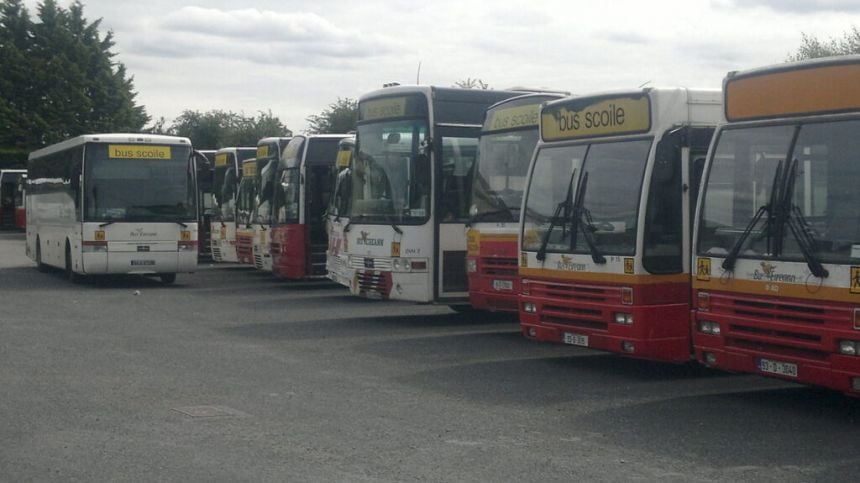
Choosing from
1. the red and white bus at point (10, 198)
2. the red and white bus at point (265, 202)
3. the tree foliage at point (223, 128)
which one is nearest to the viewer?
the red and white bus at point (265, 202)

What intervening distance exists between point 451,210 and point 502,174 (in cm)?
137

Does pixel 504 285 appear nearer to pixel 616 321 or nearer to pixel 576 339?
pixel 576 339

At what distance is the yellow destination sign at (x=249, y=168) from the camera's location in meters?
30.6

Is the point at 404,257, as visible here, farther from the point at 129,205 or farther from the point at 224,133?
the point at 224,133

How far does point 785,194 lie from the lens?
34.9 feet

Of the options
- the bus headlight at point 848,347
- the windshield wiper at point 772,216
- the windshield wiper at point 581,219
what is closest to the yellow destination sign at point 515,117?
the windshield wiper at point 581,219

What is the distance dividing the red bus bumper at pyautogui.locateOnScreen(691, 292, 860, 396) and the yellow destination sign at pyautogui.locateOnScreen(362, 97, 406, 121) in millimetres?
7708

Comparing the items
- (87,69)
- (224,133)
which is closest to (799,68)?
(87,69)

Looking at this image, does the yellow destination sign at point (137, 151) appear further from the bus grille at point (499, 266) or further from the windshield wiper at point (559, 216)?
the windshield wiper at point (559, 216)

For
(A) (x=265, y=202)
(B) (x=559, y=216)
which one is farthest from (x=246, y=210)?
(B) (x=559, y=216)

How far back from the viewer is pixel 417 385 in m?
12.3

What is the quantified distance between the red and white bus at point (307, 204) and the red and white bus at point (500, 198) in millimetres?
9249

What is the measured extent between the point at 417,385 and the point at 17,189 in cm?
5778

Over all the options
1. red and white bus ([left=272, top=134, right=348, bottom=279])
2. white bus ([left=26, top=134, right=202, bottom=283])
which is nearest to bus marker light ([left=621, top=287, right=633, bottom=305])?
red and white bus ([left=272, top=134, right=348, bottom=279])
